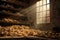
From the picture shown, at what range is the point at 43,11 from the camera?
3625 mm

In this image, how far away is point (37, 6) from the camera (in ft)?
12.8

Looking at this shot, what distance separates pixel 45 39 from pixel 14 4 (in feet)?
6.03

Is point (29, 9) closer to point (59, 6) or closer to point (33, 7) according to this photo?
point (33, 7)

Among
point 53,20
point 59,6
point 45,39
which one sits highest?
point 59,6

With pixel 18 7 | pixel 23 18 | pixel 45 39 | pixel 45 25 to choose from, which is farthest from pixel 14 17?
pixel 45 39

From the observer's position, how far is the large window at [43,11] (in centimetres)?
340

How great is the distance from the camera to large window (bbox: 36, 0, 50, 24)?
3.40 metres

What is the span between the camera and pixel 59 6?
3012 mm

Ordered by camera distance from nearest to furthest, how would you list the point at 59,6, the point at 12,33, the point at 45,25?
the point at 12,33 → the point at 59,6 → the point at 45,25

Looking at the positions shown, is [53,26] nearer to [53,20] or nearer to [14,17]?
[53,20]

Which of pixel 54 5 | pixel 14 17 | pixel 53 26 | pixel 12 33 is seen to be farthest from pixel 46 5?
pixel 12 33

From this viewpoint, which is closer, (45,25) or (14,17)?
(14,17)

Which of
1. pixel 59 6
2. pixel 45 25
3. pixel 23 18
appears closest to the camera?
pixel 59 6

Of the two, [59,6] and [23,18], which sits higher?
[59,6]
